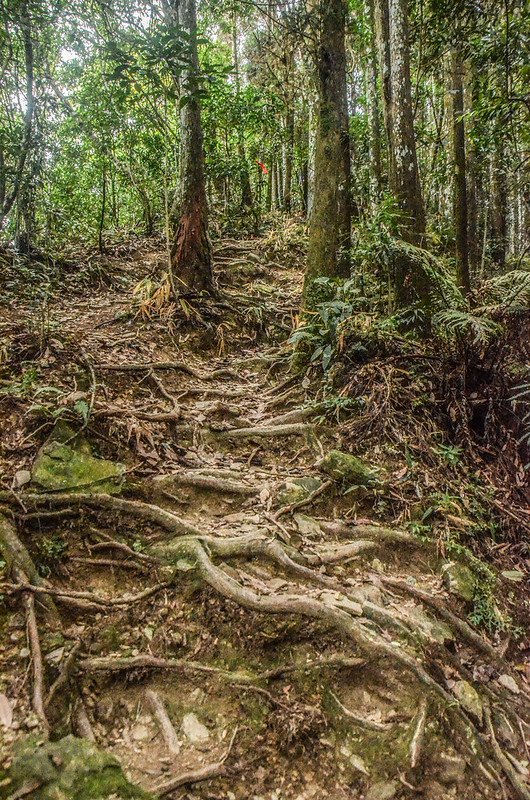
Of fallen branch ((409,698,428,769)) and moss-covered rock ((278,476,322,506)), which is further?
moss-covered rock ((278,476,322,506))

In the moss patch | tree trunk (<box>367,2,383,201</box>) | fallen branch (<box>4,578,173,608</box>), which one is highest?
tree trunk (<box>367,2,383,201</box>)

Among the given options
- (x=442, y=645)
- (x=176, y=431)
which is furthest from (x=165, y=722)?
(x=176, y=431)

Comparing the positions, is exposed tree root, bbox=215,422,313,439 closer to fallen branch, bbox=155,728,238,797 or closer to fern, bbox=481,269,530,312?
fern, bbox=481,269,530,312

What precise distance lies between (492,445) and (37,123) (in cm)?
800

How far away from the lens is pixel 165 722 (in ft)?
7.84

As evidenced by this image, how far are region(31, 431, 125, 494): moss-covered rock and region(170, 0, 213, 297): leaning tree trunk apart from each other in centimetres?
370

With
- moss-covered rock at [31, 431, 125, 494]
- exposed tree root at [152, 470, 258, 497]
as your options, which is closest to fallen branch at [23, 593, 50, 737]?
moss-covered rock at [31, 431, 125, 494]

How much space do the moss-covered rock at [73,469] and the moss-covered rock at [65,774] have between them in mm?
1635

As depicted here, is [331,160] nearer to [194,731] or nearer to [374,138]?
[374,138]

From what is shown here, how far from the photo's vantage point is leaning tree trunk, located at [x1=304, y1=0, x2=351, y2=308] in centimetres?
551

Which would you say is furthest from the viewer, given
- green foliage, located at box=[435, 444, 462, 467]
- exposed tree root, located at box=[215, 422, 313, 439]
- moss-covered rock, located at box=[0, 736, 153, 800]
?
exposed tree root, located at box=[215, 422, 313, 439]

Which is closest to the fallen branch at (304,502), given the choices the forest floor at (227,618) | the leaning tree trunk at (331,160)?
the forest floor at (227,618)

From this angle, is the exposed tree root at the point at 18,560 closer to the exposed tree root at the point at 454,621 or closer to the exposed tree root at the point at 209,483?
the exposed tree root at the point at 209,483

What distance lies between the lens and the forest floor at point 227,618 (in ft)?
7.68
